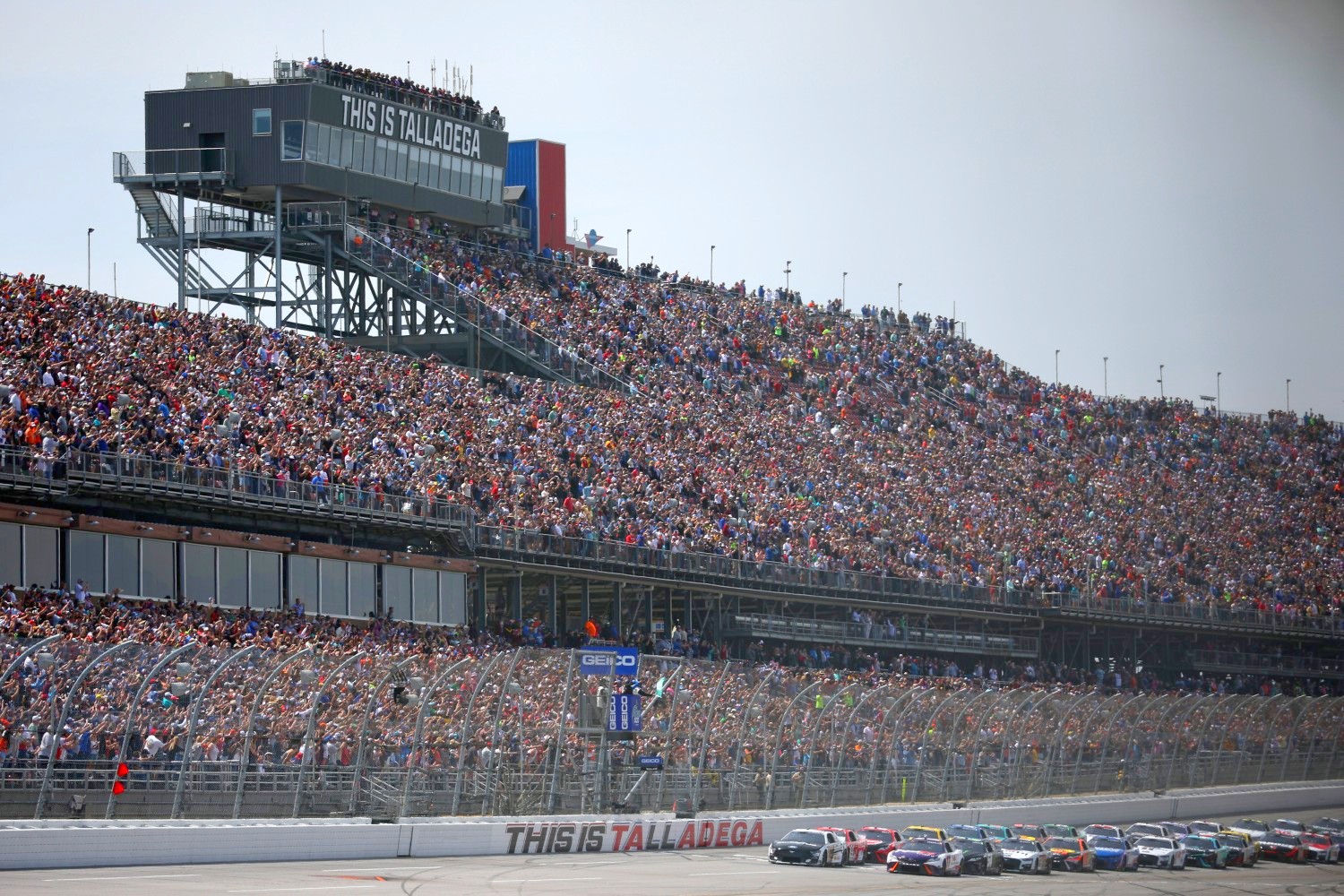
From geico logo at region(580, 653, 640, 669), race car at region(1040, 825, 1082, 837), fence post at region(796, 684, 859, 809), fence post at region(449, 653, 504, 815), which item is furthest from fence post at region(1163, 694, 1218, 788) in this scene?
fence post at region(449, 653, 504, 815)

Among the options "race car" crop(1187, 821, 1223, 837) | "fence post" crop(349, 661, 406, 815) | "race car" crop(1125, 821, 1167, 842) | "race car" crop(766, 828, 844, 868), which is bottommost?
"race car" crop(1187, 821, 1223, 837)

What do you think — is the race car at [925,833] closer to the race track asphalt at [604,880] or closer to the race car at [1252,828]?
the race track asphalt at [604,880]

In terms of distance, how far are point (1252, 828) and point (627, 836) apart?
16363 mm

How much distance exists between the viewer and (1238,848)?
40.8 metres

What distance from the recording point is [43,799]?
86.8 ft

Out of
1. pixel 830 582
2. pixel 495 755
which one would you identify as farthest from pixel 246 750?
pixel 830 582

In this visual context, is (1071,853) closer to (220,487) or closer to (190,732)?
(190,732)

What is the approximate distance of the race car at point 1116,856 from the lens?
127ft

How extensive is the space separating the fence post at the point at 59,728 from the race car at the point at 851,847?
13829 mm

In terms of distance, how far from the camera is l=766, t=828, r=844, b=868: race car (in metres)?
34.1

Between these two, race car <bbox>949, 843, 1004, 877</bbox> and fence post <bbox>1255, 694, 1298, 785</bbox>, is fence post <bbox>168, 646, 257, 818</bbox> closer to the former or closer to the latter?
race car <bbox>949, 843, 1004, 877</bbox>

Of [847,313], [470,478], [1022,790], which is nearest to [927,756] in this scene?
[1022,790]

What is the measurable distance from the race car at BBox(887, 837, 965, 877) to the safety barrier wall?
10.7 feet

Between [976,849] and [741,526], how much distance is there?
22858 millimetres
